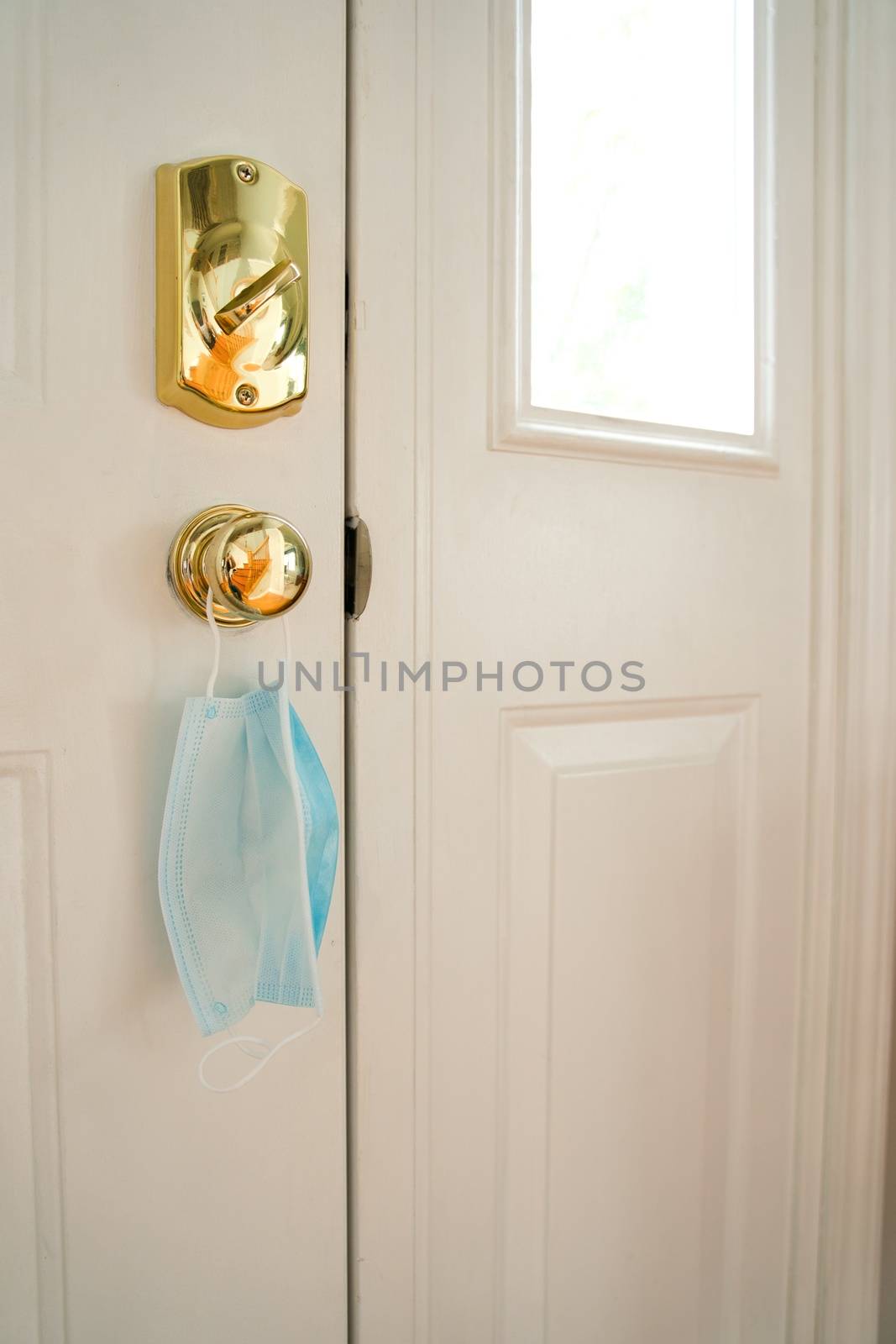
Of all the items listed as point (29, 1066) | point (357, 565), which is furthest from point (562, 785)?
point (29, 1066)

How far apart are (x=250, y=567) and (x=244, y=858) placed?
156 mm

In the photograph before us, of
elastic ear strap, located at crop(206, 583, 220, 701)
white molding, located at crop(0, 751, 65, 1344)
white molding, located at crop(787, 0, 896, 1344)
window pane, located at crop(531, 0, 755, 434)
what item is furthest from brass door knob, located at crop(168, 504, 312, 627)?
white molding, located at crop(787, 0, 896, 1344)

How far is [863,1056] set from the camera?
2.40 ft

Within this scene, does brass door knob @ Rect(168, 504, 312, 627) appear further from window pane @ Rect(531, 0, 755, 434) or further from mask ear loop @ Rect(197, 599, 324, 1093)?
window pane @ Rect(531, 0, 755, 434)

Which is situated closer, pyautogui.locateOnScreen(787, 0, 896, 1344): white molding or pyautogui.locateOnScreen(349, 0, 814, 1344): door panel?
pyautogui.locateOnScreen(349, 0, 814, 1344): door panel

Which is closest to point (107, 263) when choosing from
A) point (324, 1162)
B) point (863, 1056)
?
point (324, 1162)

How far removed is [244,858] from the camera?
0.43m

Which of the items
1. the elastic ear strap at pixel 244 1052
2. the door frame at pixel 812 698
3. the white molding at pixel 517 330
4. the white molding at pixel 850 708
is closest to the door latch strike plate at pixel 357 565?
the door frame at pixel 812 698

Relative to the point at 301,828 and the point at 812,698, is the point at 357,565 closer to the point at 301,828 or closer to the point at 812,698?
the point at 301,828

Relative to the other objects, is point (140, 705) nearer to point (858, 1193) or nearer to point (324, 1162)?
point (324, 1162)

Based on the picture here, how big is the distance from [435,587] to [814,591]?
369 millimetres

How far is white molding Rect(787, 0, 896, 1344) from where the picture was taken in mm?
678

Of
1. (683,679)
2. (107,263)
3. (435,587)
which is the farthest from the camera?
(683,679)

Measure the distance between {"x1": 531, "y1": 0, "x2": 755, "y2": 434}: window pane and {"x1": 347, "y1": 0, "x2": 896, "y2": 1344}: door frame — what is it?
0.28ft
